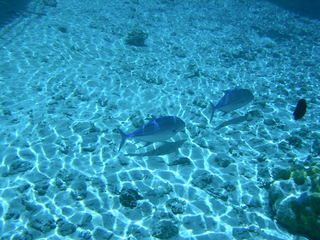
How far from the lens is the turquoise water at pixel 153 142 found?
4.72 m

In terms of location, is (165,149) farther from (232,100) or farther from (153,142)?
(232,100)

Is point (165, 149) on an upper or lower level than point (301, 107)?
lower

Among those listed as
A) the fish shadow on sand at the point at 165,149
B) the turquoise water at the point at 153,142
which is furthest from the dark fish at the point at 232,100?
the fish shadow on sand at the point at 165,149

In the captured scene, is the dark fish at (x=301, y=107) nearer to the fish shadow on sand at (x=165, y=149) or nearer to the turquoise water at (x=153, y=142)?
the turquoise water at (x=153, y=142)

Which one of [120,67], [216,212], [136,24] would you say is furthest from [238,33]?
[216,212]

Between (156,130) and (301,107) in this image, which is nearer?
(301,107)

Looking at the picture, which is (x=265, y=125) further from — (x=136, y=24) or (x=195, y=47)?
(x=136, y=24)

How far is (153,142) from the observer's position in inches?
247

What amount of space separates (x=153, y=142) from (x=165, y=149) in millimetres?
471

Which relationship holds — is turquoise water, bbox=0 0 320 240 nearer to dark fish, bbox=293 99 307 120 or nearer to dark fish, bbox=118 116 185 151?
dark fish, bbox=118 116 185 151

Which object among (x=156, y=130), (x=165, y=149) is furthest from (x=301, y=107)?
(x=165, y=149)

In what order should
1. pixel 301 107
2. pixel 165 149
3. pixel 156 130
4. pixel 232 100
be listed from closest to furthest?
1. pixel 301 107
2. pixel 156 130
3. pixel 232 100
4. pixel 165 149

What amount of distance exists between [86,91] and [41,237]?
537 cm

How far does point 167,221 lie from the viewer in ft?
15.2
